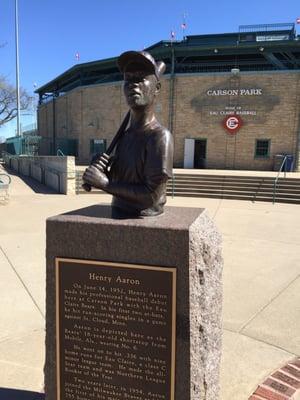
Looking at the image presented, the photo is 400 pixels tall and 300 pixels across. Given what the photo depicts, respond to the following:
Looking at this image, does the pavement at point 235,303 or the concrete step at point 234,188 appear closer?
the pavement at point 235,303

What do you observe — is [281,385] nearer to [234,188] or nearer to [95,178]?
[95,178]

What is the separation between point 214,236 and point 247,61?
1049 inches

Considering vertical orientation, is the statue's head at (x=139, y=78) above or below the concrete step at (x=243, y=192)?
above

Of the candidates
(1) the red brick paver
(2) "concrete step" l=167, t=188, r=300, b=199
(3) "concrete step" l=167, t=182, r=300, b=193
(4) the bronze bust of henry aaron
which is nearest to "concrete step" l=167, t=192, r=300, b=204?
(2) "concrete step" l=167, t=188, r=300, b=199

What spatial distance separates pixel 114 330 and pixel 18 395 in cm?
128

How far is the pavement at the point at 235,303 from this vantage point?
3.64 metres

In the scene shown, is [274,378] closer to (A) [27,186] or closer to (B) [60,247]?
(B) [60,247]

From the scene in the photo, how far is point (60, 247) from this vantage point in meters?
2.68

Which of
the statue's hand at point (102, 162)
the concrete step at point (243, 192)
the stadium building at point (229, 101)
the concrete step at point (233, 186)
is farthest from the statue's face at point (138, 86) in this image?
the stadium building at point (229, 101)

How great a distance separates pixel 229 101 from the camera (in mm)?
25531

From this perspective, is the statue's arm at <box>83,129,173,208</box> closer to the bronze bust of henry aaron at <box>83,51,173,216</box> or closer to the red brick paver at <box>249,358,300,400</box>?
the bronze bust of henry aaron at <box>83,51,173,216</box>

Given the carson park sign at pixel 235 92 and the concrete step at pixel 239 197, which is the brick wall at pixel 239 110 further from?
the concrete step at pixel 239 197

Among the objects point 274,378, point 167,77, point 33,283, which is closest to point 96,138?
point 167,77

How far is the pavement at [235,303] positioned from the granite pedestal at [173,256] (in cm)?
81
